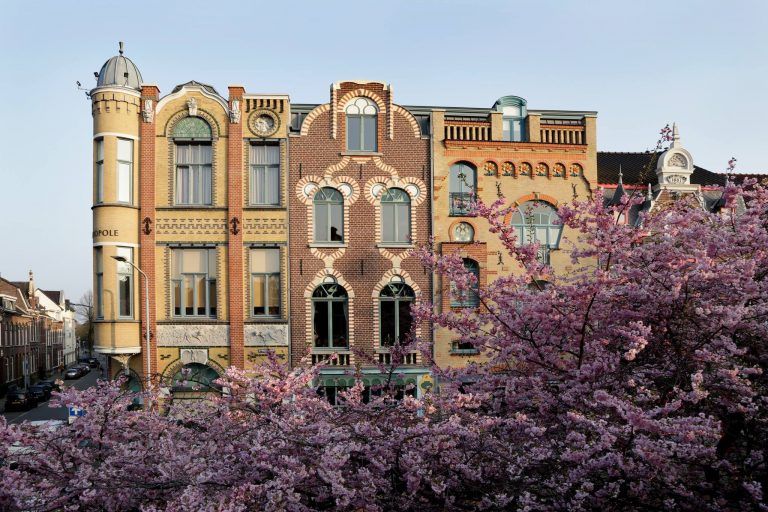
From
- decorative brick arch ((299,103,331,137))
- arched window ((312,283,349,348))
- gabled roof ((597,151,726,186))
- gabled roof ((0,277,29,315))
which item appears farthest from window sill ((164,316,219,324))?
gabled roof ((0,277,29,315))

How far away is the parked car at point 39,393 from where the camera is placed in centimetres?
4853

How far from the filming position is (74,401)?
28.7 feet

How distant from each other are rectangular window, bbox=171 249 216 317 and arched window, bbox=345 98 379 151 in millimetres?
6116

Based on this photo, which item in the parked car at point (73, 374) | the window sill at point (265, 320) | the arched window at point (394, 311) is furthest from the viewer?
the parked car at point (73, 374)

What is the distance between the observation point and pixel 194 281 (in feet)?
74.7

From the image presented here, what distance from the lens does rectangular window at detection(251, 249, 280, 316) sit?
22.8m

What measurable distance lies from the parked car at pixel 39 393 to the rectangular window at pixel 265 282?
33.1m

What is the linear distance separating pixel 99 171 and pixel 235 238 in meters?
5.10

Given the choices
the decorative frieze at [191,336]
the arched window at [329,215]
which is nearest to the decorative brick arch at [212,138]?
the arched window at [329,215]

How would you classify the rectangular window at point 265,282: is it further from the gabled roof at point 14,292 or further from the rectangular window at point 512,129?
the gabled roof at point 14,292

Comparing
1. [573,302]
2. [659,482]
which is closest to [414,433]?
[659,482]

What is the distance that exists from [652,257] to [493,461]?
3.68 metres

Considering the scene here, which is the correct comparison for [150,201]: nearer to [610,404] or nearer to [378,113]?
[378,113]

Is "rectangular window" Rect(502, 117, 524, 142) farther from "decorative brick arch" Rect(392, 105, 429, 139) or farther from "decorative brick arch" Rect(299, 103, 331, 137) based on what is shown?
"decorative brick arch" Rect(299, 103, 331, 137)
